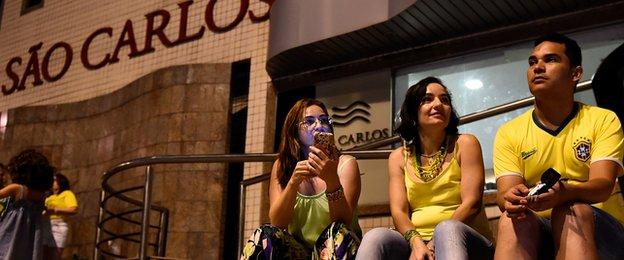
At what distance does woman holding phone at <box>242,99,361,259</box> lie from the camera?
2.86 metres

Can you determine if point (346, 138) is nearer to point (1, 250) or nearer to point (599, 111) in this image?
point (1, 250)

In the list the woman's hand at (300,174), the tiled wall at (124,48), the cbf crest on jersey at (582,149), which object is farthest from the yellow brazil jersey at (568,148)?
the tiled wall at (124,48)

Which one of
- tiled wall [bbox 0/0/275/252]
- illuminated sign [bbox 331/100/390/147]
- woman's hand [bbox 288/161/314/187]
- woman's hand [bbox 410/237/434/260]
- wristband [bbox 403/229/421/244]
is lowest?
woman's hand [bbox 410/237/434/260]

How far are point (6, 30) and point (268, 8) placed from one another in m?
4.98

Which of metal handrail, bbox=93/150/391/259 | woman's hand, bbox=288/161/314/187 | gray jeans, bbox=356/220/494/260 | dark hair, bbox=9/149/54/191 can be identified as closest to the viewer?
gray jeans, bbox=356/220/494/260

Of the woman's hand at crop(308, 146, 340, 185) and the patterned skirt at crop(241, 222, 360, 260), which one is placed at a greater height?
the woman's hand at crop(308, 146, 340, 185)

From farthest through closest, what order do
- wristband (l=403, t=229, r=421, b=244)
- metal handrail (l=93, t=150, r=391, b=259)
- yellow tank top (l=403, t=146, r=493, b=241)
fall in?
metal handrail (l=93, t=150, r=391, b=259) < yellow tank top (l=403, t=146, r=493, b=241) < wristband (l=403, t=229, r=421, b=244)

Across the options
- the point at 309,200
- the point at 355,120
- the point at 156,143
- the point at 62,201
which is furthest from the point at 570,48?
the point at 156,143

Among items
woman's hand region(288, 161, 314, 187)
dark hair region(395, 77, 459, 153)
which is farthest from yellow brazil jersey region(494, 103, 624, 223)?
woman's hand region(288, 161, 314, 187)

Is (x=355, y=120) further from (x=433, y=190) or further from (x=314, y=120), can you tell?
(x=433, y=190)

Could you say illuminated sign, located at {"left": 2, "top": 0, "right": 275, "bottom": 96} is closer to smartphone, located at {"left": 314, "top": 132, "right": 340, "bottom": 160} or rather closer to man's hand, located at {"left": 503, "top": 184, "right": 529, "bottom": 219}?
smartphone, located at {"left": 314, "top": 132, "right": 340, "bottom": 160}

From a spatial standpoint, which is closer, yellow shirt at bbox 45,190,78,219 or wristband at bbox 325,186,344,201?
wristband at bbox 325,186,344,201

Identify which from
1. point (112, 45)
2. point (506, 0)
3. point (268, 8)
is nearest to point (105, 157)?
point (112, 45)

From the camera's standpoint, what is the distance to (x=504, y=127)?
8.98ft
